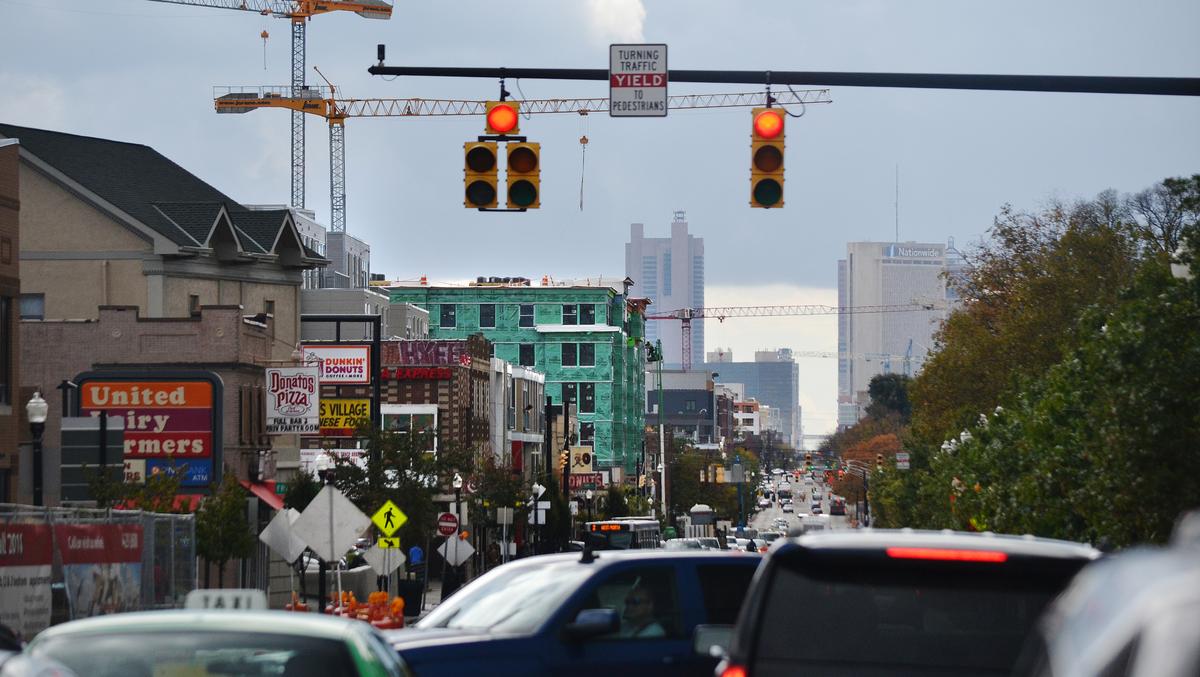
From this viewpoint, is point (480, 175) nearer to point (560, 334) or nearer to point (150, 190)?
point (150, 190)

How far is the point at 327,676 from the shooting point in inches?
332

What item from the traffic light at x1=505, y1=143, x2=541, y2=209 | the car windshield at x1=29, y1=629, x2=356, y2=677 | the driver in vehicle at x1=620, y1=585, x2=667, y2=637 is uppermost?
the traffic light at x1=505, y1=143, x2=541, y2=209

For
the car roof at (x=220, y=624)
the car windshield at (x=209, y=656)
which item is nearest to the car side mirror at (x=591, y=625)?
the car roof at (x=220, y=624)

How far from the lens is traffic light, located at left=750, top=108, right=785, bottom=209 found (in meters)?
18.5

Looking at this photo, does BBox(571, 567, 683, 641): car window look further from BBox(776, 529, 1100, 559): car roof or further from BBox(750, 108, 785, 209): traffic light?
BBox(750, 108, 785, 209): traffic light

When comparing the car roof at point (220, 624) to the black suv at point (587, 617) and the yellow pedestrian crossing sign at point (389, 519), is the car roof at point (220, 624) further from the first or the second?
the yellow pedestrian crossing sign at point (389, 519)

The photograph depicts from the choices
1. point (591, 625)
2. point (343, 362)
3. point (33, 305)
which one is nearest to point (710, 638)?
point (591, 625)

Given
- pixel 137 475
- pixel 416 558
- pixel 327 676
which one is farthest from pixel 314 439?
pixel 327 676

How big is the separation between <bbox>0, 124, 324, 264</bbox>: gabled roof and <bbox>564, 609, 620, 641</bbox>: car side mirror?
4234 cm

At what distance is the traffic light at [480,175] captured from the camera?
1850cm

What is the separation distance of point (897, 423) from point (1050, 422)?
14122cm

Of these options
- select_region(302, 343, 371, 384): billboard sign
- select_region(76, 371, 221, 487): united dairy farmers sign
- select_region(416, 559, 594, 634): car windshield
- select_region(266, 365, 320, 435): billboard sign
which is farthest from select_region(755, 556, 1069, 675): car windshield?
select_region(302, 343, 371, 384): billboard sign

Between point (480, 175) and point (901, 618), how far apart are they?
11.3 meters

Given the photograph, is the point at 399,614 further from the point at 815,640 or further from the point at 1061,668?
the point at 1061,668
